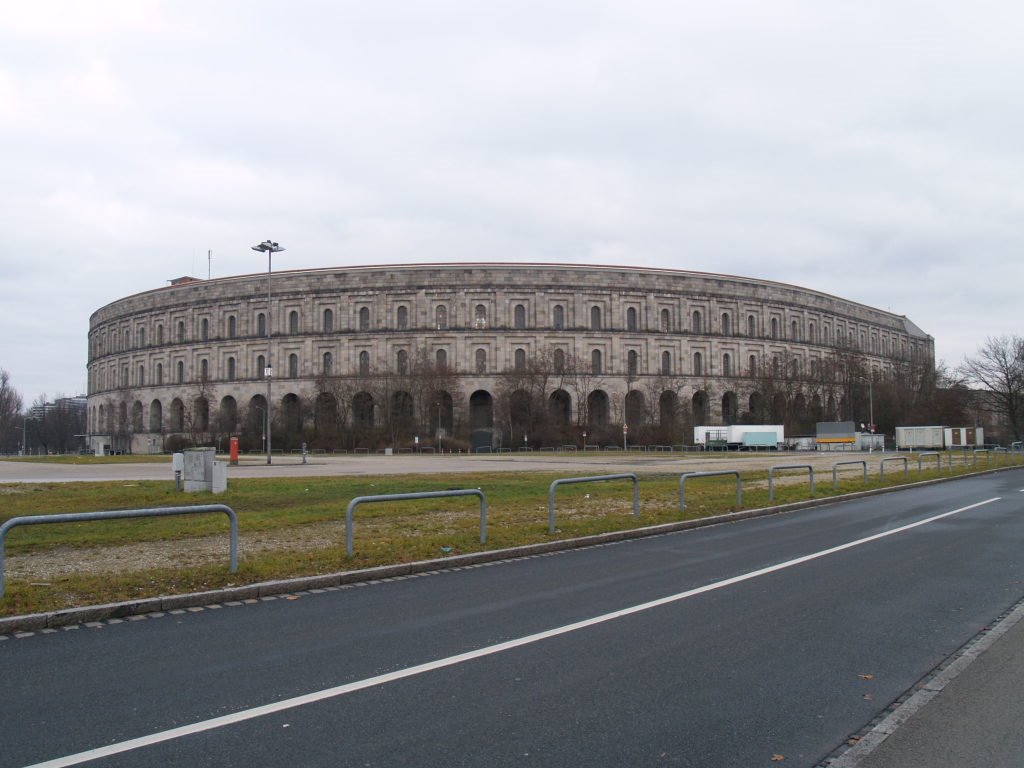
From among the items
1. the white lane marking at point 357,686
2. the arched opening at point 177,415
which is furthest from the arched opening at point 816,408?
the white lane marking at point 357,686

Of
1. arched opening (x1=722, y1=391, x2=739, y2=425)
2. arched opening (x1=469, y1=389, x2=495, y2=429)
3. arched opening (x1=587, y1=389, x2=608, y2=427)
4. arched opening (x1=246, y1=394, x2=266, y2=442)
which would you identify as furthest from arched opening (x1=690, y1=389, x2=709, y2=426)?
arched opening (x1=246, y1=394, x2=266, y2=442)

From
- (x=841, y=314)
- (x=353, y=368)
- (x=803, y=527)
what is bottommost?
(x=803, y=527)

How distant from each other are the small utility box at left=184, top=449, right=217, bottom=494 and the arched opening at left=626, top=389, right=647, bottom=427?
73.6 m

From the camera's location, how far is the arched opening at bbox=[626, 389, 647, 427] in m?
93.3

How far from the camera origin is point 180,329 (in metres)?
105

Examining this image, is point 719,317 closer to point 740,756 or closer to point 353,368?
point 353,368

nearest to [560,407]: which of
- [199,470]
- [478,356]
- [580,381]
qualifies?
[580,381]

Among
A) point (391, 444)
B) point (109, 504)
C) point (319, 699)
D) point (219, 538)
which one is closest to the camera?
point (319, 699)

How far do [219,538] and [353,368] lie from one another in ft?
279

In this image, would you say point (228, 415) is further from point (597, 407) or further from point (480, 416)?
point (597, 407)

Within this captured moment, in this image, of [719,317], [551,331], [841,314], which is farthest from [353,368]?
[841,314]

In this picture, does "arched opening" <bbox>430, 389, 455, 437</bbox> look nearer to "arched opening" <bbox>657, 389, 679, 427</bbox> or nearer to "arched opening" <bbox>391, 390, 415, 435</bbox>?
"arched opening" <bbox>391, 390, 415, 435</bbox>

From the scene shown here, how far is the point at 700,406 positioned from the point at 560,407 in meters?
20.7

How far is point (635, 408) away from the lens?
9556cm
